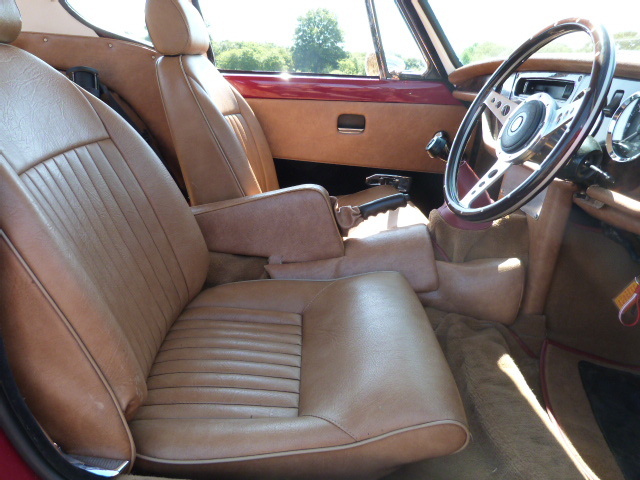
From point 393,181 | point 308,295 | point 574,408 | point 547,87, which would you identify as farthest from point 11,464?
point 393,181

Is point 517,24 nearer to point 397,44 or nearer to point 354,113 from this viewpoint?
point 397,44

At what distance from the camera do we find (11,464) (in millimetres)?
663

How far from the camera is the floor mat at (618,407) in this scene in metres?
1.10

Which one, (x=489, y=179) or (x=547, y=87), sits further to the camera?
(x=547, y=87)

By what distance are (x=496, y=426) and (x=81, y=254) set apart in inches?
32.4

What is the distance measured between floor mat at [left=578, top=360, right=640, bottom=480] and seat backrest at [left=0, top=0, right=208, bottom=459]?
979mm

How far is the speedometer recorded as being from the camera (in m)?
0.99

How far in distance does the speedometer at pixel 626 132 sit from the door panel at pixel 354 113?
1.23 metres

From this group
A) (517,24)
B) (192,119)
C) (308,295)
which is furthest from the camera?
(517,24)

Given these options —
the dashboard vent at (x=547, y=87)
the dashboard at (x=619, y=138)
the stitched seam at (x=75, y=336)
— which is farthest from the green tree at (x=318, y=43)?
the stitched seam at (x=75, y=336)

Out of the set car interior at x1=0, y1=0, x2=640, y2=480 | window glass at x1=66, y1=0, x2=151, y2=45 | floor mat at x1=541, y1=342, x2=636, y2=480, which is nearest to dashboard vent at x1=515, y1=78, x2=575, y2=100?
car interior at x1=0, y1=0, x2=640, y2=480

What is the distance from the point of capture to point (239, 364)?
101 centimetres

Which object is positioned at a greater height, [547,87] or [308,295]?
[547,87]

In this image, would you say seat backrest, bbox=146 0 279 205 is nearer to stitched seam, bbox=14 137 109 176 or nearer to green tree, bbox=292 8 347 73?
stitched seam, bbox=14 137 109 176
